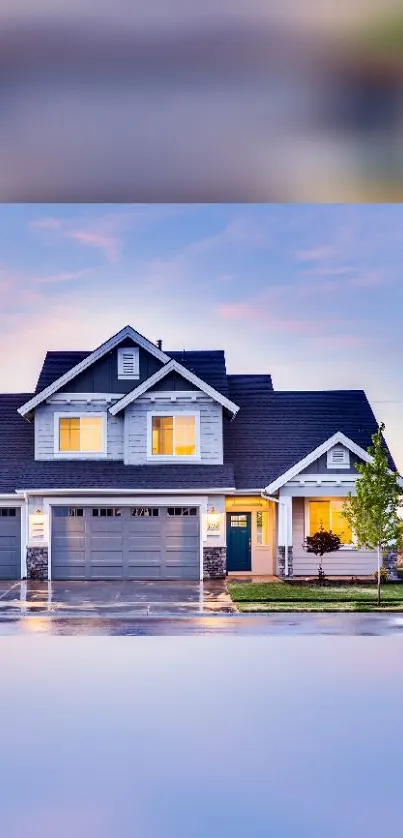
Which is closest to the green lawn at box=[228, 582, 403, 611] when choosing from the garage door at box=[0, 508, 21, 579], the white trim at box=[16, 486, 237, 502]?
the white trim at box=[16, 486, 237, 502]

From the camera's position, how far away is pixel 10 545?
523 inches

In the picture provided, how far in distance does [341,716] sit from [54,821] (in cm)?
87

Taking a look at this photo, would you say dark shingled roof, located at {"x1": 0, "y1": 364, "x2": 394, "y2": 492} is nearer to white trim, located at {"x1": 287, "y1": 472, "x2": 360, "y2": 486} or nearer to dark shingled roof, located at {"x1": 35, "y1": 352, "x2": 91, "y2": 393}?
dark shingled roof, located at {"x1": 35, "y1": 352, "x2": 91, "y2": 393}

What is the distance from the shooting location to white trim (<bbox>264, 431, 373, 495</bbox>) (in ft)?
42.4

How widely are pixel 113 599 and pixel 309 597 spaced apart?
268cm

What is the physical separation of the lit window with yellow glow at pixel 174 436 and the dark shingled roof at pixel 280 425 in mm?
957

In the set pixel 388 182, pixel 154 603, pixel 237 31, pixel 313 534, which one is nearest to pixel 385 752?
pixel 388 182

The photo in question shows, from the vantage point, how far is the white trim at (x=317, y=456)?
42.4 ft

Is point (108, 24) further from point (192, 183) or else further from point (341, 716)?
point (341, 716)

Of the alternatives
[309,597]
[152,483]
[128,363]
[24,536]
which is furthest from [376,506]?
[24,536]

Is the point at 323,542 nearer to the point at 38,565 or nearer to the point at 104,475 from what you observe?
the point at 104,475

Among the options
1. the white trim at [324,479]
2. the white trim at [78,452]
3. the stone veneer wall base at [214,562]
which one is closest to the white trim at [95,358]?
the white trim at [78,452]

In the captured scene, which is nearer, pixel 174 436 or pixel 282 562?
pixel 282 562

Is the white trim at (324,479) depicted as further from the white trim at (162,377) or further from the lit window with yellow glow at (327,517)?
the white trim at (162,377)
